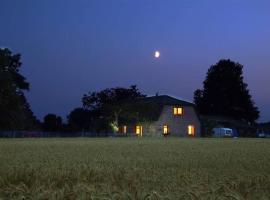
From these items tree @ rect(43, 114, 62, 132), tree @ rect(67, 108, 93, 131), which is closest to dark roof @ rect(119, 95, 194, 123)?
tree @ rect(67, 108, 93, 131)

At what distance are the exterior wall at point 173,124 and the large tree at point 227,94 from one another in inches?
1089

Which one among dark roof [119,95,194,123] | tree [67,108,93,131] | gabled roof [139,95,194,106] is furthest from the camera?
tree [67,108,93,131]

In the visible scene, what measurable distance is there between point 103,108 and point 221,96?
130 feet

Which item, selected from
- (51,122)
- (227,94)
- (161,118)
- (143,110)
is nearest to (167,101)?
(161,118)

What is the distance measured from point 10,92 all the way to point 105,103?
94.5 ft

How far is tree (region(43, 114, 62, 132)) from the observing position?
9588 cm

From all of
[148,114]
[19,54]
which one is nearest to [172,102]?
[148,114]

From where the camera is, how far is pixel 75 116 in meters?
107

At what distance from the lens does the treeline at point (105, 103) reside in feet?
195

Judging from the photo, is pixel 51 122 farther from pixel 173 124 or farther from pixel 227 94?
pixel 227 94

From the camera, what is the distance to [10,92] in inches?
2255

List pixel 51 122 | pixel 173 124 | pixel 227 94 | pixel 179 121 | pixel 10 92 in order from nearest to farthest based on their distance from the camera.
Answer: pixel 10 92, pixel 173 124, pixel 179 121, pixel 51 122, pixel 227 94

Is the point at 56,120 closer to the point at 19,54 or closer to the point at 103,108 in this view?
the point at 103,108

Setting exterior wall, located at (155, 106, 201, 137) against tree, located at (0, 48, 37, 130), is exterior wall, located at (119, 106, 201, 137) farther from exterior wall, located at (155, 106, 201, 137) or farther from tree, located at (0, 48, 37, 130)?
tree, located at (0, 48, 37, 130)
